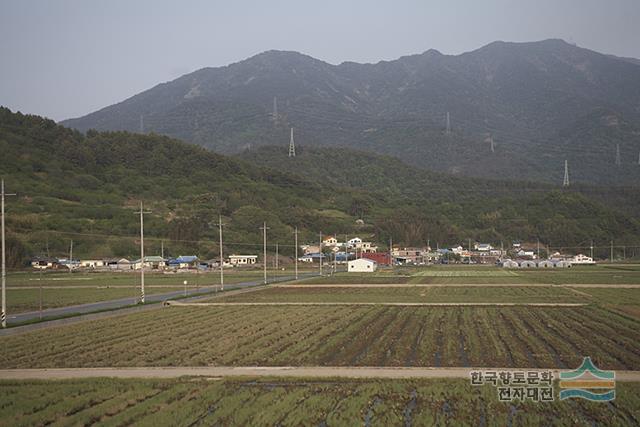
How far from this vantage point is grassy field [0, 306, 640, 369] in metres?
18.9

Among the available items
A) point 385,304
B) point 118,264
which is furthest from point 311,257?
point 385,304

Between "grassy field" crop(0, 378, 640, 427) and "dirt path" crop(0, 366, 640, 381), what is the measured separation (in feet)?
2.26

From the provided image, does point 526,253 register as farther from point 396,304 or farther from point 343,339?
point 343,339

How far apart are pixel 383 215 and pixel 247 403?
5007 inches

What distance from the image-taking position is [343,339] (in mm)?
22703

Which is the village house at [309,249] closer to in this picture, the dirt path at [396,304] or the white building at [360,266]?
the white building at [360,266]

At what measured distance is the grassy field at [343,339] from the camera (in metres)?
18.9

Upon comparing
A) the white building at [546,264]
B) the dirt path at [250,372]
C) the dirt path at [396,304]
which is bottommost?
the white building at [546,264]

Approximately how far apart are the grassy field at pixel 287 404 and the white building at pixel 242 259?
7872cm

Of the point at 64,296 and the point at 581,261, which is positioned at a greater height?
the point at 64,296

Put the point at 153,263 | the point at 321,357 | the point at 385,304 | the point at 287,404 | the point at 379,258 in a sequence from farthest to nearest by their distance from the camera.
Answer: the point at 379,258 < the point at 153,263 < the point at 385,304 < the point at 321,357 < the point at 287,404

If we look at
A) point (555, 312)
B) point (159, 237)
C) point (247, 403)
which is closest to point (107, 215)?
point (159, 237)

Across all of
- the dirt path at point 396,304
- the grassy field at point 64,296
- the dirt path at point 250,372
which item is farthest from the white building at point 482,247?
the dirt path at point 250,372

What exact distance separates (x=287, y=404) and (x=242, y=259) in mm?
83801
